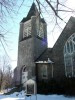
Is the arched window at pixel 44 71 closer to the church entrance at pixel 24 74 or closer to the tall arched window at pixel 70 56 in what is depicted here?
the tall arched window at pixel 70 56

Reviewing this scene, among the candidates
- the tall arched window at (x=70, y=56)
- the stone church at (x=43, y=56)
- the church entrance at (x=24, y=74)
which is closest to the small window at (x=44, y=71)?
the stone church at (x=43, y=56)

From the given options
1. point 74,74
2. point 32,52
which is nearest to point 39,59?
point 32,52

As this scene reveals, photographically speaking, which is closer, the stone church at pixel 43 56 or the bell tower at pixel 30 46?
the stone church at pixel 43 56

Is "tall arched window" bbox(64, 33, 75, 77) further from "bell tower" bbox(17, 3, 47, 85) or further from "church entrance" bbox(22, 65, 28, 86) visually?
"church entrance" bbox(22, 65, 28, 86)

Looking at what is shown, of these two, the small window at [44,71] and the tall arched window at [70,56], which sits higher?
the tall arched window at [70,56]

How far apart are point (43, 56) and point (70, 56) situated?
17.5 ft

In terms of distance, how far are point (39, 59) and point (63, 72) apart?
4847mm

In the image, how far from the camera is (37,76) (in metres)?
23.2

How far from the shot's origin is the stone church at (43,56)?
20.8 meters

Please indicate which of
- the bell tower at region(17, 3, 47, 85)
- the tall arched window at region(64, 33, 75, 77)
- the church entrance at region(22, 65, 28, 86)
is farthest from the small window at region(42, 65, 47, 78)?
the church entrance at region(22, 65, 28, 86)

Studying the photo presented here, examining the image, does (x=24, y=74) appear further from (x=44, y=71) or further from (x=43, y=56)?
(x=44, y=71)

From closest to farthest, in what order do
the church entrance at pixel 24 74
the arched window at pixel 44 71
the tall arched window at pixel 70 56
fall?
the tall arched window at pixel 70 56
the arched window at pixel 44 71
the church entrance at pixel 24 74

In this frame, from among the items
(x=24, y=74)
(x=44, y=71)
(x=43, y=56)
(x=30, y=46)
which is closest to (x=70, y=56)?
(x=44, y=71)

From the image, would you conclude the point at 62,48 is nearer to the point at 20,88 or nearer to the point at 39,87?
the point at 39,87
